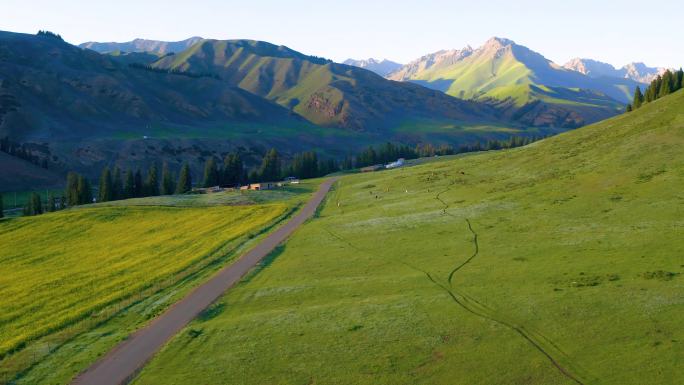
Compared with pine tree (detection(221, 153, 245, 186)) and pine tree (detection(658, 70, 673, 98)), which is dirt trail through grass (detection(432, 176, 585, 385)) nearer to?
pine tree (detection(658, 70, 673, 98))

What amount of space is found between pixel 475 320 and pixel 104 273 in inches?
1879

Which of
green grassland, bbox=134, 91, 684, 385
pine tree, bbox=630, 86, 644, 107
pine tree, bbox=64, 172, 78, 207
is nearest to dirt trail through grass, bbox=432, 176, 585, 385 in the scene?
green grassland, bbox=134, 91, 684, 385

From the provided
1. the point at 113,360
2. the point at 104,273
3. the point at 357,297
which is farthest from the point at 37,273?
the point at 357,297

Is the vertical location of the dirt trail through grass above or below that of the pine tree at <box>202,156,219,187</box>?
below

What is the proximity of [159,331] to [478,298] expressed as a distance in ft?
79.7

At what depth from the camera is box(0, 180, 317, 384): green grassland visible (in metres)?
41.7

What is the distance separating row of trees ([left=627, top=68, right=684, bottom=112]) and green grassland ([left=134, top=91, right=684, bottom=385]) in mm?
49764

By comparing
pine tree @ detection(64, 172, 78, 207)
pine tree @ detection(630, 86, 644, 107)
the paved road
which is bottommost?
the paved road

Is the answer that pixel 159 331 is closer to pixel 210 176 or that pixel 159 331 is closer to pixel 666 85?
pixel 666 85

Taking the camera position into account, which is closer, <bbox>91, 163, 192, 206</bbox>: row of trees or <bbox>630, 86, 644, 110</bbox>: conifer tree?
<bbox>630, 86, 644, 110</bbox>: conifer tree

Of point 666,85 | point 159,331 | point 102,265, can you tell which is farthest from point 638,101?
point 159,331

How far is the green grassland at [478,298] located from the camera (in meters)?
32.1

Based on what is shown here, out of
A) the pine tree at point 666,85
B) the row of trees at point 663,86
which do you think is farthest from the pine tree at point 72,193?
the pine tree at point 666,85

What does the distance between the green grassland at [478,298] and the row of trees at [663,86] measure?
49764 millimetres
